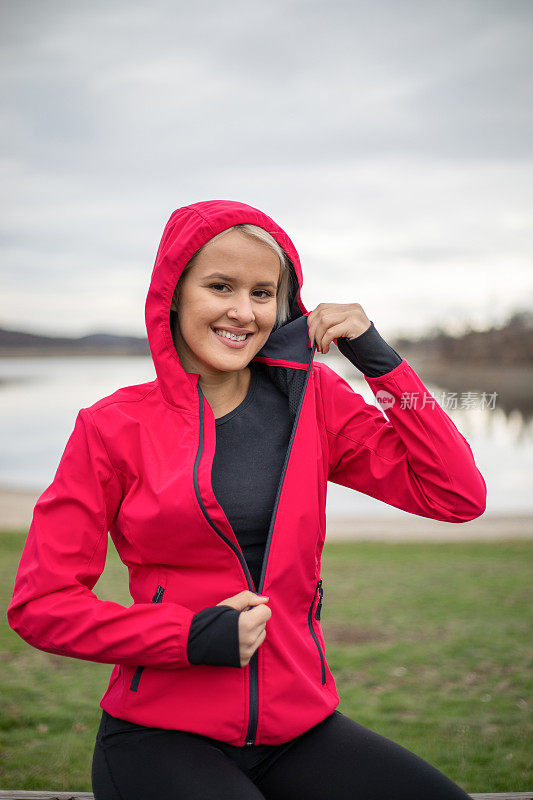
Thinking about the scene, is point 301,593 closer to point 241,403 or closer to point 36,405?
point 241,403

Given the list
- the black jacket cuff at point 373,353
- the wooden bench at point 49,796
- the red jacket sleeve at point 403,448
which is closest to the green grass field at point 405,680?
the wooden bench at point 49,796

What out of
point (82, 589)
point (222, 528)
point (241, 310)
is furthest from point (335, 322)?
point (82, 589)

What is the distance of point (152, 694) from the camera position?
66.8 inches

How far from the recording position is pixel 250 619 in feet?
5.32

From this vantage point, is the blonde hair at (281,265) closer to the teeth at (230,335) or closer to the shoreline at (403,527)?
the teeth at (230,335)

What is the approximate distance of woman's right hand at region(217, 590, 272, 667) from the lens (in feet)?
5.29

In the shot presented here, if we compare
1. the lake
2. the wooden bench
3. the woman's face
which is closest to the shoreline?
the lake

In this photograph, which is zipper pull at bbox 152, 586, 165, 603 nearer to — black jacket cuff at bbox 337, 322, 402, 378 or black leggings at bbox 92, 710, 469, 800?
black leggings at bbox 92, 710, 469, 800

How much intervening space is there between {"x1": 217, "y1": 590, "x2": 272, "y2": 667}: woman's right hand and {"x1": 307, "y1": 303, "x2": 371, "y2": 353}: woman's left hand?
28.6 inches

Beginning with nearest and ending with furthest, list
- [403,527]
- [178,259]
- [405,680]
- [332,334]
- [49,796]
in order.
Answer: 1. [178,259]
2. [332,334]
3. [49,796]
4. [405,680]
5. [403,527]

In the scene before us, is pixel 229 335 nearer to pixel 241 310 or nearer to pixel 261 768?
pixel 241 310

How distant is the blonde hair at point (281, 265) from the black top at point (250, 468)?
216mm

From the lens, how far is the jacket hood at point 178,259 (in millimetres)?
1827

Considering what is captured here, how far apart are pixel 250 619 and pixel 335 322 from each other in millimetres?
832
